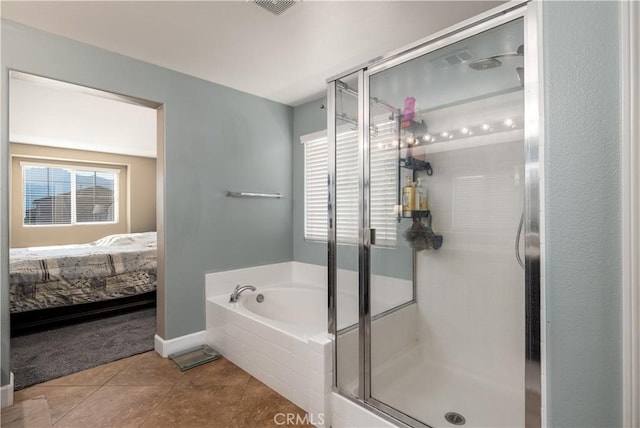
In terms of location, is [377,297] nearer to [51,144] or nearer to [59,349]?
[59,349]

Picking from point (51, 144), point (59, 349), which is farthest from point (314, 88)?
point (51, 144)

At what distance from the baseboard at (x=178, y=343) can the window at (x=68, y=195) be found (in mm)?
4239

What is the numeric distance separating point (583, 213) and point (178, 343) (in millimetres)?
2817

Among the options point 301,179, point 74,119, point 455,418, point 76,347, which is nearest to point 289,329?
point 455,418

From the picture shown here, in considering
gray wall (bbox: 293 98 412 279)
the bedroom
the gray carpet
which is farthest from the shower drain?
the bedroom

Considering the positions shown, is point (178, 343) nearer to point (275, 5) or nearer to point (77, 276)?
point (77, 276)

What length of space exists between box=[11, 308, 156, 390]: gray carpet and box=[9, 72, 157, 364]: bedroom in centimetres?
34

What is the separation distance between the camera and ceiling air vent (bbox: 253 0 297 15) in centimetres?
172

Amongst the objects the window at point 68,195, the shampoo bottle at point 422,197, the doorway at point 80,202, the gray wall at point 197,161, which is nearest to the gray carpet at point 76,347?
the doorway at point 80,202

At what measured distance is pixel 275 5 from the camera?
176cm

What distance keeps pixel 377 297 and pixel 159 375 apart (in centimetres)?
171

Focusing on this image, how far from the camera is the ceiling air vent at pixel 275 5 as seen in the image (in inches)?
67.9

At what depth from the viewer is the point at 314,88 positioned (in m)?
2.99

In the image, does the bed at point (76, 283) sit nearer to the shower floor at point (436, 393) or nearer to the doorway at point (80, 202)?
the doorway at point (80, 202)
